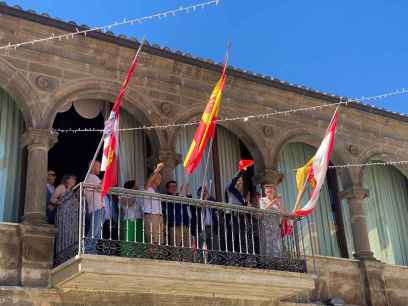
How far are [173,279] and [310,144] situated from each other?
520cm

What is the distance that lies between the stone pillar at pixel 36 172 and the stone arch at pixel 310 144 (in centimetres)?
430

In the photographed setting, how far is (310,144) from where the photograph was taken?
13.5m

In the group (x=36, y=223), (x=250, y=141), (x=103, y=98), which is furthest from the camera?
(x=250, y=141)

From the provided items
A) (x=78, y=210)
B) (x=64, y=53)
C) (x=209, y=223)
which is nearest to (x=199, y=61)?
(x=64, y=53)

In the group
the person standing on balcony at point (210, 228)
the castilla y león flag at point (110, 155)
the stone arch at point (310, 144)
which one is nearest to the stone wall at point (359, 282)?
the stone arch at point (310, 144)

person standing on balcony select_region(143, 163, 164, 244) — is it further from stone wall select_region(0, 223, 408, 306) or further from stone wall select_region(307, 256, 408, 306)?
stone wall select_region(307, 256, 408, 306)

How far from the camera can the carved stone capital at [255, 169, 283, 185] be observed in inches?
486

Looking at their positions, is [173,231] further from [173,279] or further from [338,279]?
[338,279]

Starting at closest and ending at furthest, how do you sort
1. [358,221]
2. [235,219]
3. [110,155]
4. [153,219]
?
[110,155] → [153,219] → [235,219] → [358,221]

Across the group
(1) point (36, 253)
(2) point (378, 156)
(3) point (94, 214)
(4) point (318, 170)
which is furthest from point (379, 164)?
(1) point (36, 253)

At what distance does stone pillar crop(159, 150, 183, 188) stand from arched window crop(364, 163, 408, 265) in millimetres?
4558

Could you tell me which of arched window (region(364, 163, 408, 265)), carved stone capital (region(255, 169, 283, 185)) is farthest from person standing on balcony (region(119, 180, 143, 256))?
arched window (region(364, 163, 408, 265))

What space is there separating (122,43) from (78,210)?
130 inches

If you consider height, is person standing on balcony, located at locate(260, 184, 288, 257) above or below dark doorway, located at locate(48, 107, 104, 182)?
below
